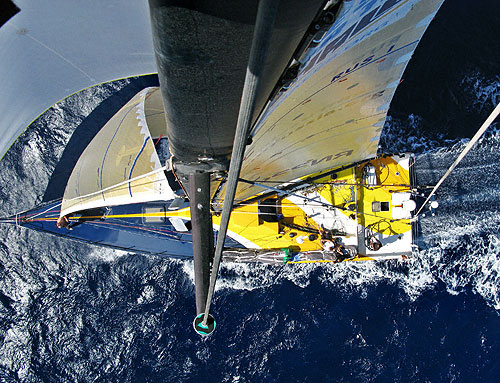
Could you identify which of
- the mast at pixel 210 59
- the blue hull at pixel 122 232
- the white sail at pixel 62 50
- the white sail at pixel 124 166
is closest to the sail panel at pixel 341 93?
the mast at pixel 210 59

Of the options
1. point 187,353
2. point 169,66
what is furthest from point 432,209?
point 169,66

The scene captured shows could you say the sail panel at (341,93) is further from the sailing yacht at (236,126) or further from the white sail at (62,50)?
the white sail at (62,50)

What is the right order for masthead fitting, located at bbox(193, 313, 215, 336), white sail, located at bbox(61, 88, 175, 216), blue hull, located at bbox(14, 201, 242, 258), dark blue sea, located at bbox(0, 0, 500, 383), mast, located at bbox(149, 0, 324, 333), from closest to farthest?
mast, located at bbox(149, 0, 324, 333) < masthead fitting, located at bbox(193, 313, 215, 336) < white sail, located at bbox(61, 88, 175, 216) < blue hull, located at bbox(14, 201, 242, 258) < dark blue sea, located at bbox(0, 0, 500, 383)

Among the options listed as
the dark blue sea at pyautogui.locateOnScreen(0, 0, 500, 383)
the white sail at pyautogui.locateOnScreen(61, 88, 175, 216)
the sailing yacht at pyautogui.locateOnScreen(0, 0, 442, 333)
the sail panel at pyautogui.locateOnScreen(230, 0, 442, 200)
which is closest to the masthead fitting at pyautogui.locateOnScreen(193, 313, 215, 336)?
the sailing yacht at pyautogui.locateOnScreen(0, 0, 442, 333)

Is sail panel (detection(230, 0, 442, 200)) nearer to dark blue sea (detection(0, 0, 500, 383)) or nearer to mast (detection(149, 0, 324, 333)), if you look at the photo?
mast (detection(149, 0, 324, 333))

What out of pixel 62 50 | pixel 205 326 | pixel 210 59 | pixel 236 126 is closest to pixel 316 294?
pixel 205 326

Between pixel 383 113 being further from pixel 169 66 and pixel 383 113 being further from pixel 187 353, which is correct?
pixel 187 353

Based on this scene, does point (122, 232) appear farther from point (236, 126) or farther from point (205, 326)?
point (236, 126)
